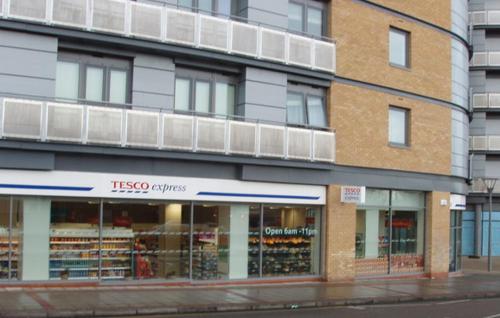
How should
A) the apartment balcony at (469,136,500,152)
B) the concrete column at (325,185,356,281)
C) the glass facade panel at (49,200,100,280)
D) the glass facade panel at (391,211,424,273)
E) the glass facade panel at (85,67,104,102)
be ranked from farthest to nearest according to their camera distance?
the apartment balcony at (469,136,500,152) < the glass facade panel at (391,211,424,273) < the concrete column at (325,185,356,281) < the glass facade panel at (85,67,104,102) < the glass facade panel at (49,200,100,280)

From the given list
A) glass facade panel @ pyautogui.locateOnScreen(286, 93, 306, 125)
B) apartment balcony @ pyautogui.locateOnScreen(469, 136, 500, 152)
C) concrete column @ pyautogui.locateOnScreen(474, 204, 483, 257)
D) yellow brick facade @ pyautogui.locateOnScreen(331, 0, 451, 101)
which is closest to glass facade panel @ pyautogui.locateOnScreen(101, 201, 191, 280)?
glass facade panel @ pyautogui.locateOnScreen(286, 93, 306, 125)

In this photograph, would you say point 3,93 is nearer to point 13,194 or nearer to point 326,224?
point 13,194

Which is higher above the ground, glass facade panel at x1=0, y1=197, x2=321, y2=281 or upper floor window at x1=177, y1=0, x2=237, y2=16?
upper floor window at x1=177, y1=0, x2=237, y2=16

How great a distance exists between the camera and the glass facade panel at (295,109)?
20219mm

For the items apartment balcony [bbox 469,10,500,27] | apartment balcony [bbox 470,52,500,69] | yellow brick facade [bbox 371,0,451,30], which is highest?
apartment balcony [bbox 469,10,500,27]

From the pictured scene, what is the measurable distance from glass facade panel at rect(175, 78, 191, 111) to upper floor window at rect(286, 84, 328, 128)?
3.31 m

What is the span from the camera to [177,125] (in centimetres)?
1709

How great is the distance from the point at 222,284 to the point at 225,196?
7.90 feet

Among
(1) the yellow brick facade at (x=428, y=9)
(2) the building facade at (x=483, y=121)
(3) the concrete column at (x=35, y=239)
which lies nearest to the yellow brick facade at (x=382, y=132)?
(1) the yellow brick facade at (x=428, y=9)

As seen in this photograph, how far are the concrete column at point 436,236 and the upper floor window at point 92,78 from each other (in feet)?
41.0

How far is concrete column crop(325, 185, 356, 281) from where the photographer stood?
813 inches

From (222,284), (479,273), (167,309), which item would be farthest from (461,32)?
(167,309)

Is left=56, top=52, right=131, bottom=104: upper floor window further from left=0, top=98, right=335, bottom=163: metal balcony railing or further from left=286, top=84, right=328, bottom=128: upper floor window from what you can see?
left=286, top=84, right=328, bottom=128: upper floor window

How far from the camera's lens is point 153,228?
57.5ft
